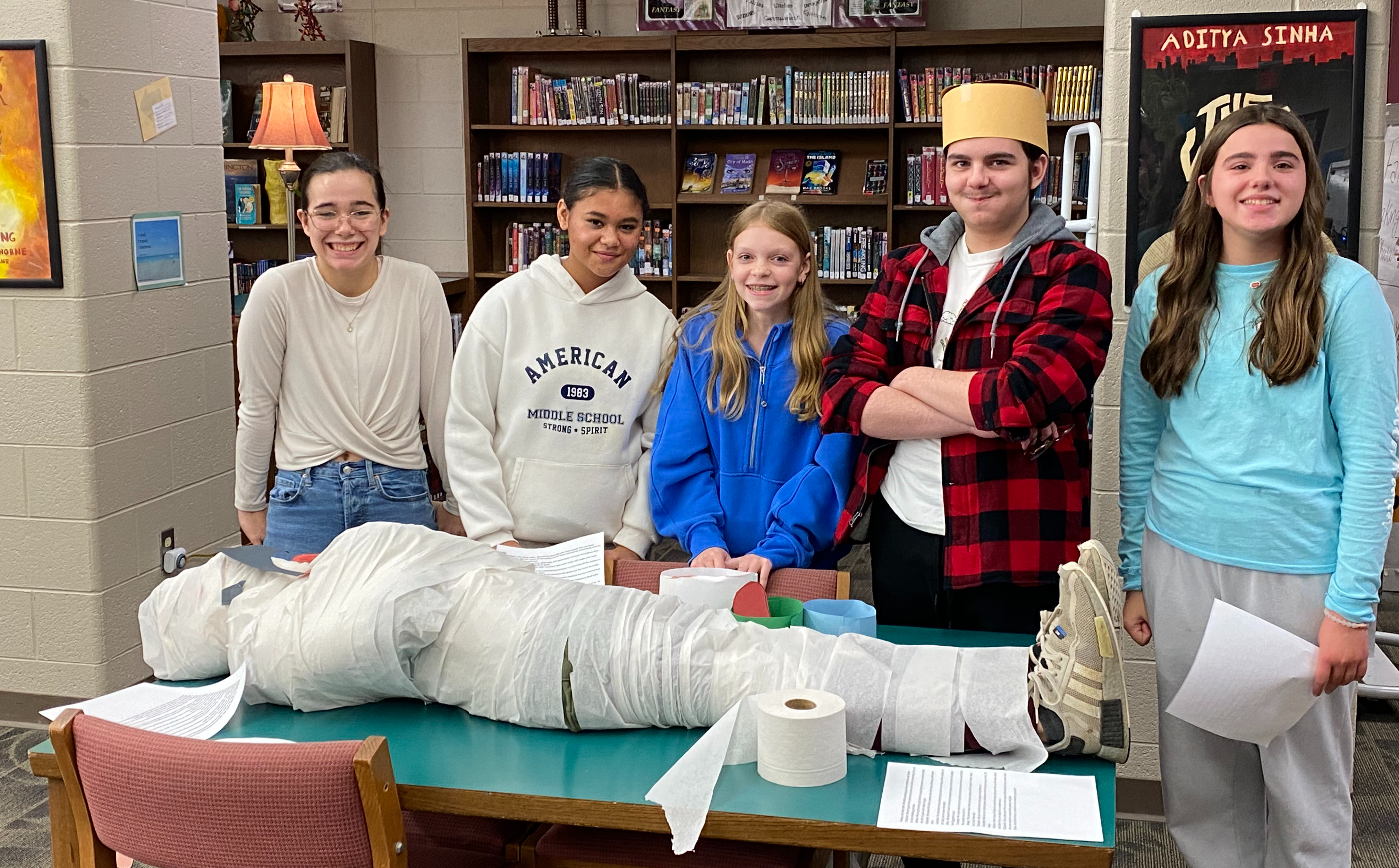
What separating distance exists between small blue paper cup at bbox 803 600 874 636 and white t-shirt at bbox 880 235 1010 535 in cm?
32

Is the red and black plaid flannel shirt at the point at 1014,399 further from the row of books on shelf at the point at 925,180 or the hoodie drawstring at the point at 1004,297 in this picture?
the row of books on shelf at the point at 925,180

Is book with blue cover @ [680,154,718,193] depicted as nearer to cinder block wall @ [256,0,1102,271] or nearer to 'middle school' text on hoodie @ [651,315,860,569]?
cinder block wall @ [256,0,1102,271]

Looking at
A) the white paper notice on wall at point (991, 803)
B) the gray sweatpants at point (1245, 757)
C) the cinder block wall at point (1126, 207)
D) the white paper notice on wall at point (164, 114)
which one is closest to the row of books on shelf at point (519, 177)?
the white paper notice on wall at point (164, 114)

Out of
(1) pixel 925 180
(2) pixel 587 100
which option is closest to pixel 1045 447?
(1) pixel 925 180

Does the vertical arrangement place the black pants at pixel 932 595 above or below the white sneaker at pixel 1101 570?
below

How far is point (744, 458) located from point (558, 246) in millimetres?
4241

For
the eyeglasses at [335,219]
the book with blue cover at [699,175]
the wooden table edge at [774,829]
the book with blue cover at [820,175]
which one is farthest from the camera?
the book with blue cover at [699,175]

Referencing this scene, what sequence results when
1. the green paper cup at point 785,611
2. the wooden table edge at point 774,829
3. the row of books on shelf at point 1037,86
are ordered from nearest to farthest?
the wooden table edge at point 774,829 < the green paper cup at point 785,611 < the row of books on shelf at point 1037,86

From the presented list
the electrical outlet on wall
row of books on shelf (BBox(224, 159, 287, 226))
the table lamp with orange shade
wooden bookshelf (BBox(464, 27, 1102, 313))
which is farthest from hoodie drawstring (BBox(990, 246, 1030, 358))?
row of books on shelf (BBox(224, 159, 287, 226))

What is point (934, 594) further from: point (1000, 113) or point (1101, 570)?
point (1000, 113)

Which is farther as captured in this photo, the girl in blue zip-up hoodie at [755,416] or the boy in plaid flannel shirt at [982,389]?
the girl in blue zip-up hoodie at [755,416]

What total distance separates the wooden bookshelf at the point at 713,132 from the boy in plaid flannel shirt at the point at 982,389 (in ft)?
12.6

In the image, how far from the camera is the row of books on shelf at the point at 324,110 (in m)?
6.48

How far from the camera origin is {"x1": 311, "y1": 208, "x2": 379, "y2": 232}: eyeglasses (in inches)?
105
